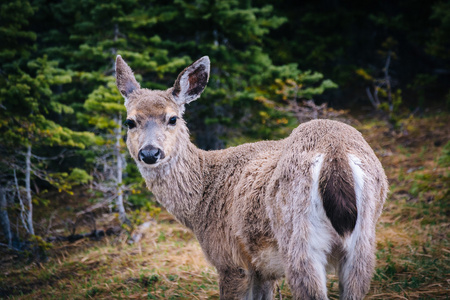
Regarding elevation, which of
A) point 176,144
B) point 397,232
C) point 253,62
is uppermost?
point 253,62

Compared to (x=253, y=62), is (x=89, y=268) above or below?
below

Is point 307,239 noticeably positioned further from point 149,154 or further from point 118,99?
point 118,99

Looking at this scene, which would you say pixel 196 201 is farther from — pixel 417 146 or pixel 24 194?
pixel 417 146

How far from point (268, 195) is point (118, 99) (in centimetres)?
434

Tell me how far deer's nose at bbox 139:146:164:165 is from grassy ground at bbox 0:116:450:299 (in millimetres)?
1870

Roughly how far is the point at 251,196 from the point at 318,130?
77 centimetres

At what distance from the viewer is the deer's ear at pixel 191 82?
13.7ft

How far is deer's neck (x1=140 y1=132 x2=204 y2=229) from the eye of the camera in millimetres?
3832

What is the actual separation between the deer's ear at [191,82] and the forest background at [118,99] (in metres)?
2.28

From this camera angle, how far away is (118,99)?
631cm

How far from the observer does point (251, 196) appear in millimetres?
3027

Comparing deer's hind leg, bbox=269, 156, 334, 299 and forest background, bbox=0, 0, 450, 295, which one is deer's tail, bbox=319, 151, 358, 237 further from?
forest background, bbox=0, 0, 450, 295

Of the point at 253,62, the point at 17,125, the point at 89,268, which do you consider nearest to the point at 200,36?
the point at 253,62

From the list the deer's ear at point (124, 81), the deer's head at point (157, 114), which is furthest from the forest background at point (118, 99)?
the deer's head at point (157, 114)
